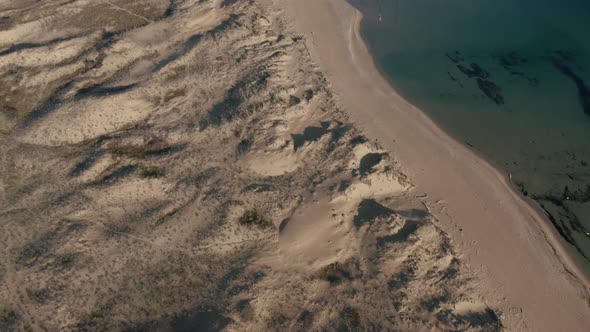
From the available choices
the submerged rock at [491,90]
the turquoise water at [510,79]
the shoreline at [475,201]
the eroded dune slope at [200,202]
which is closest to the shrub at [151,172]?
the eroded dune slope at [200,202]

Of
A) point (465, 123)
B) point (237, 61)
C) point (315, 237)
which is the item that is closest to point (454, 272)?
point (315, 237)

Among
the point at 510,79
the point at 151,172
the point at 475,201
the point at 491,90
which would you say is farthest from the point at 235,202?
the point at 510,79

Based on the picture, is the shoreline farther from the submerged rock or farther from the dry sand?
the submerged rock

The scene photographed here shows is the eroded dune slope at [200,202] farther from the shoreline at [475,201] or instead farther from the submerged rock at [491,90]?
the submerged rock at [491,90]

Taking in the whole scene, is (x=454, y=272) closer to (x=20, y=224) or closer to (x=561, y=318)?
(x=561, y=318)

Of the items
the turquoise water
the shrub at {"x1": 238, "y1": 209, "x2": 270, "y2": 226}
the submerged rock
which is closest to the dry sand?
the shrub at {"x1": 238, "y1": 209, "x2": 270, "y2": 226}
